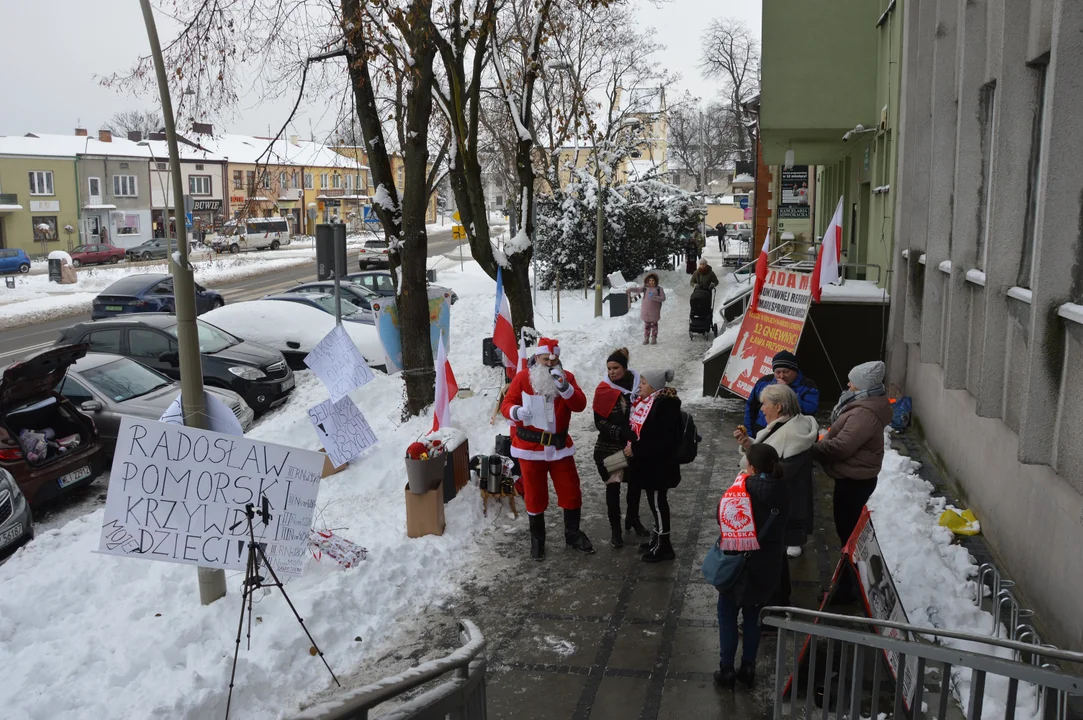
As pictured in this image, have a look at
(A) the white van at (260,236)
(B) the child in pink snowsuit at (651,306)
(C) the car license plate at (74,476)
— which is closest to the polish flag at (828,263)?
(B) the child in pink snowsuit at (651,306)

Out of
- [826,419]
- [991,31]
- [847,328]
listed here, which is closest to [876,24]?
[847,328]

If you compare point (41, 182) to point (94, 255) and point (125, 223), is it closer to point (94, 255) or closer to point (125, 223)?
point (125, 223)

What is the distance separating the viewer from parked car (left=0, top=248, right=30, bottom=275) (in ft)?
139

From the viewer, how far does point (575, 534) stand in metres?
7.62

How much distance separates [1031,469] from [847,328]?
21.8ft

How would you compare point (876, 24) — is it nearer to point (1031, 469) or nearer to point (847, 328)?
point (847, 328)

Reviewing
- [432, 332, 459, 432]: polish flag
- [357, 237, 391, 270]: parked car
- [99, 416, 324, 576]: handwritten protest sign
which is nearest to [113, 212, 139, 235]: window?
[357, 237, 391, 270]: parked car

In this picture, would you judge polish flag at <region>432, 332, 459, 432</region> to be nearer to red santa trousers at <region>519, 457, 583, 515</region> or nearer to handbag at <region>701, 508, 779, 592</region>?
Result: red santa trousers at <region>519, 457, 583, 515</region>

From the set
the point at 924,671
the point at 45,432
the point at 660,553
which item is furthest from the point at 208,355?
the point at 924,671

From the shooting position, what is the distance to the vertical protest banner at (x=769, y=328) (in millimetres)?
11523

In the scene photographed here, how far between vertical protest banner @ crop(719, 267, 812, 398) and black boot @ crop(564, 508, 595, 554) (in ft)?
14.7

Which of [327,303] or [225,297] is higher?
[327,303]

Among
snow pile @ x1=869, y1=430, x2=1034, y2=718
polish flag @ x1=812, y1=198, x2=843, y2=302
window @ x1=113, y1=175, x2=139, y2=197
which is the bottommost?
snow pile @ x1=869, y1=430, x2=1034, y2=718

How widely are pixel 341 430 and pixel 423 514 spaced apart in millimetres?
1913
